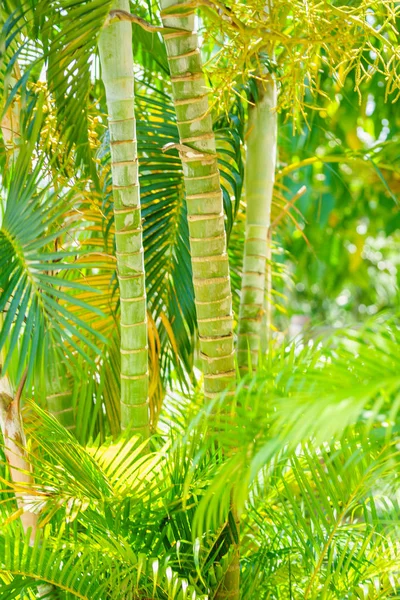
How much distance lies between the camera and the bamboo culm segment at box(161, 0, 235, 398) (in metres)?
1.01

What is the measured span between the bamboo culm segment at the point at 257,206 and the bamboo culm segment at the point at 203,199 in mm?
271

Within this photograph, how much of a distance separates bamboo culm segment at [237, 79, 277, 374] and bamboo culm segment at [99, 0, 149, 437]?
286 millimetres

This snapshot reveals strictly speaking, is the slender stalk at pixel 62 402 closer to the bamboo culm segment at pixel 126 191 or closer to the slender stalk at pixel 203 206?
the bamboo culm segment at pixel 126 191

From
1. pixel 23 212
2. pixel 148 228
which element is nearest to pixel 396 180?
pixel 148 228

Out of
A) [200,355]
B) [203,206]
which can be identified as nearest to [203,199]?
[203,206]

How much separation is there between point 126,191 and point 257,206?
0.36 meters

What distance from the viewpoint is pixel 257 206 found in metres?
1.35

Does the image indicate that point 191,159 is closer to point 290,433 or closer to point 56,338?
point 56,338

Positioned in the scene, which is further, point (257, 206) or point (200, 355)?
point (257, 206)

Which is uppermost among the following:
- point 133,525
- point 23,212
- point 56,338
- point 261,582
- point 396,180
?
point 396,180

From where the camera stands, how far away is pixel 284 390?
0.80 m

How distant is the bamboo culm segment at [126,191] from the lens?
3.43 ft

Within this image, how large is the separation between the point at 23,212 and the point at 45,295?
5.8 inches

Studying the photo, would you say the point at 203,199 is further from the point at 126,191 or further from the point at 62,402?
the point at 62,402
